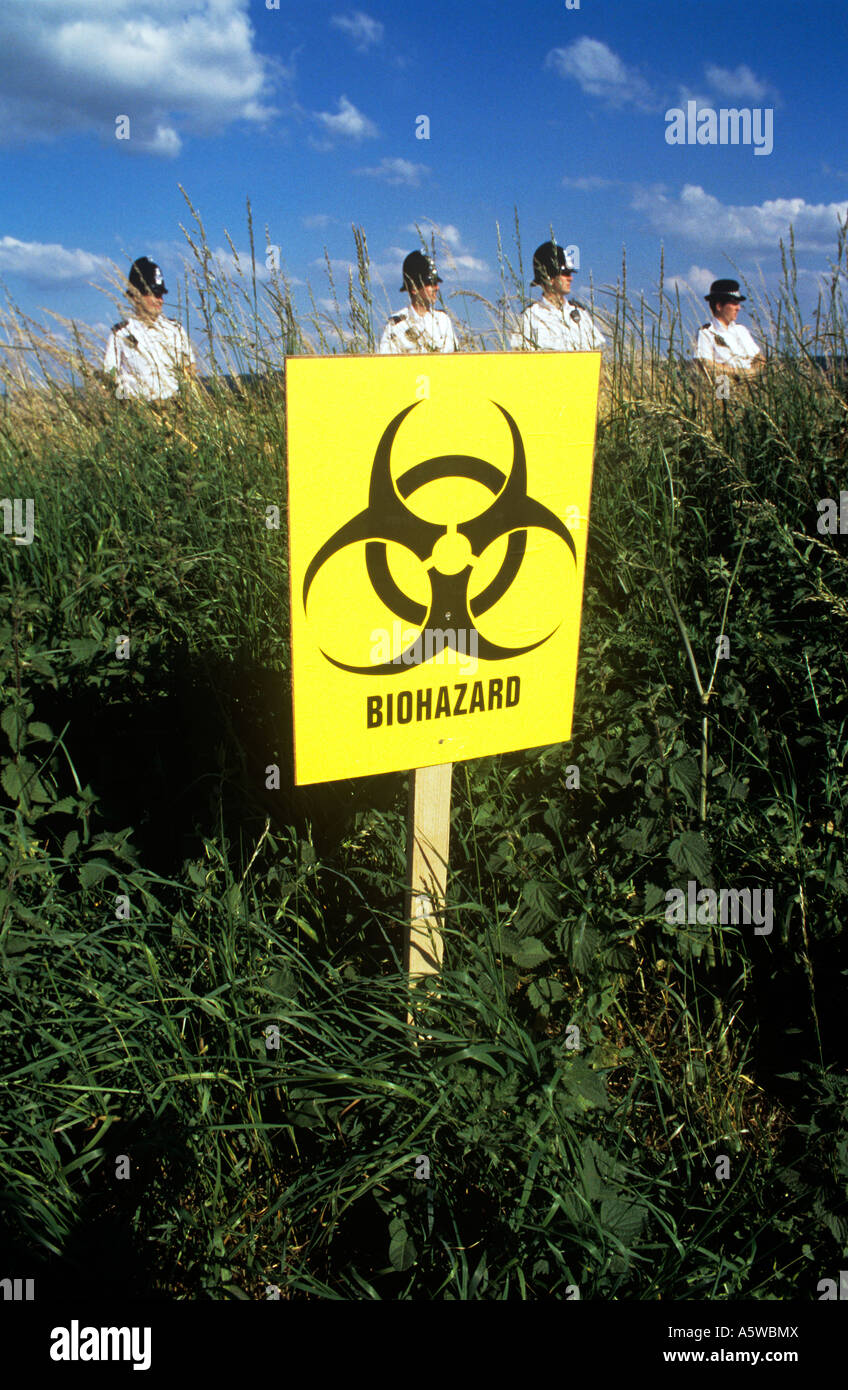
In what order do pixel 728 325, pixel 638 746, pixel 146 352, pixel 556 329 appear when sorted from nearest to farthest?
pixel 638 746, pixel 556 329, pixel 146 352, pixel 728 325

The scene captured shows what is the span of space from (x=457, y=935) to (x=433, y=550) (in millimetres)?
864

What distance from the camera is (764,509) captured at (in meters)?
2.85

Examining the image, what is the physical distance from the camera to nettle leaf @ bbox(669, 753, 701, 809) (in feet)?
7.46

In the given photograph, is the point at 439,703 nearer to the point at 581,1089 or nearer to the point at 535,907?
the point at 535,907

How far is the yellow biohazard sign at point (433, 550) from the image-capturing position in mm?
1777

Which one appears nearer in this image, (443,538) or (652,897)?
(443,538)

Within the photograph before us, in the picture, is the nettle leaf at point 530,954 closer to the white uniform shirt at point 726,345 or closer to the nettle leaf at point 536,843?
the nettle leaf at point 536,843

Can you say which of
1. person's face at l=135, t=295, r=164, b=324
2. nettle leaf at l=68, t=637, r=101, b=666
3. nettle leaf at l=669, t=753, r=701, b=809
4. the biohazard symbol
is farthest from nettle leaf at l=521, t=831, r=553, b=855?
person's face at l=135, t=295, r=164, b=324

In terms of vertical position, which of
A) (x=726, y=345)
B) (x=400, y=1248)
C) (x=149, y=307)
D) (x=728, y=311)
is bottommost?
(x=400, y=1248)

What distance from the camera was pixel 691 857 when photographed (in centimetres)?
214

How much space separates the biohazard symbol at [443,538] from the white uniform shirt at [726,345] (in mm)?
2298

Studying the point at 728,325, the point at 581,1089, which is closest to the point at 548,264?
the point at 728,325

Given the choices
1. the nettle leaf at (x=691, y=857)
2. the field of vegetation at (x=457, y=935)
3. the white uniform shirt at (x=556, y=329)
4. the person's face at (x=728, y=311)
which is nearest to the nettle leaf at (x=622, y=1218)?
the field of vegetation at (x=457, y=935)
